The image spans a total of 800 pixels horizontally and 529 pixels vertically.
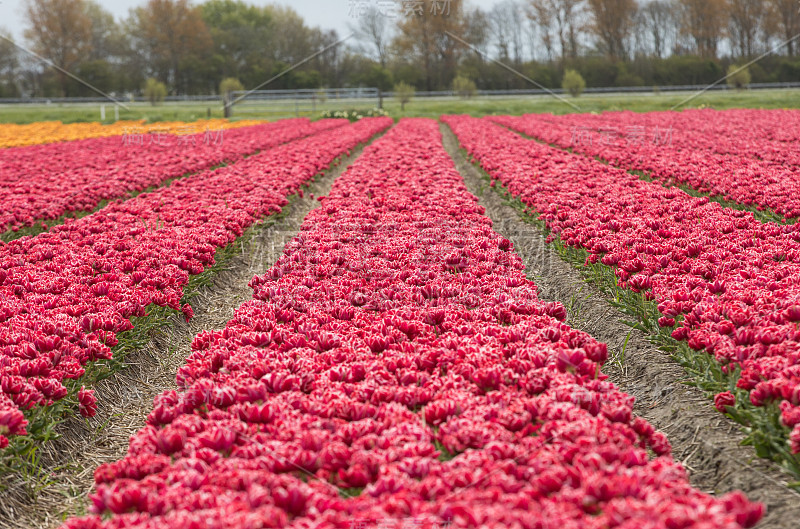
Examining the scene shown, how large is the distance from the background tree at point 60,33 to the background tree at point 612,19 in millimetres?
→ 53206

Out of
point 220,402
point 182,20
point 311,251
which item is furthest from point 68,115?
point 220,402

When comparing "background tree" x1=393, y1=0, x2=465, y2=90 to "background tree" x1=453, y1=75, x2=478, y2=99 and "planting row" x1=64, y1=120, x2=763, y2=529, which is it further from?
"planting row" x1=64, y1=120, x2=763, y2=529

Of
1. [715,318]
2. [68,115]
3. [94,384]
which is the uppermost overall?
[68,115]

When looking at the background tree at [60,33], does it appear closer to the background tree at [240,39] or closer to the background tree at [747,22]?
the background tree at [240,39]

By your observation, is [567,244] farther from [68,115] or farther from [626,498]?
[68,115]

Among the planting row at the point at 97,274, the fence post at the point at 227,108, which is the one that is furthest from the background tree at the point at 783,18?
the planting row at the point at 97,274

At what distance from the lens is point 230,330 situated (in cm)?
401

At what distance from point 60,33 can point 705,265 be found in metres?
67.6

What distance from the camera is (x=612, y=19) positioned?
66.3 metres

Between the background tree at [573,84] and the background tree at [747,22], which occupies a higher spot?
the background tree at [747,22]

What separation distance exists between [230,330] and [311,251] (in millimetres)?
2147

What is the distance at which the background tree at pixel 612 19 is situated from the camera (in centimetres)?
6588

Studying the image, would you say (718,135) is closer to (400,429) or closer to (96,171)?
(96,171)

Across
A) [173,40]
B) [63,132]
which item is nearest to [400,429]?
[63,132]
